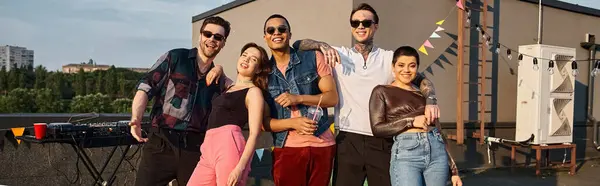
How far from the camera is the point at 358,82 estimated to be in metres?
3.05

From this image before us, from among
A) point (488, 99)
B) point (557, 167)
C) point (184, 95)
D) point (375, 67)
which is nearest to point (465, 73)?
point (488, 99)

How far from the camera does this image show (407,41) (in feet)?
24.7

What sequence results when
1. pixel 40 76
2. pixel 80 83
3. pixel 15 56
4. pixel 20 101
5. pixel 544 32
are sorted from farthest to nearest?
pixel 15 56 < pixel 40 76 < pixel 80 83 < pixel 20 101 < pixel 544 32

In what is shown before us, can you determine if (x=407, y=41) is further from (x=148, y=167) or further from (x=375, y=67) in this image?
(x=148, y=167)

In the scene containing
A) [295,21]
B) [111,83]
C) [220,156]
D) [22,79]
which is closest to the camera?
[220,156]

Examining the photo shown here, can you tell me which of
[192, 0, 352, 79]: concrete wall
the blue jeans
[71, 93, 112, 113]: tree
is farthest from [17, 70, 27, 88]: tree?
the blue jeans

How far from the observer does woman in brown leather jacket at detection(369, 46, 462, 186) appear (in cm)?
274

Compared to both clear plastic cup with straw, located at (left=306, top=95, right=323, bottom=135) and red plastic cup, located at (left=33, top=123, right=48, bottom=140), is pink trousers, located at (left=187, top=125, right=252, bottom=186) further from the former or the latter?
red plastic cup, located at (left=33, top=123, right=48, bottom=140)

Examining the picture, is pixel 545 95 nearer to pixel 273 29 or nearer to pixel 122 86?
pixel 273 29

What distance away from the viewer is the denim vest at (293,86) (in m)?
2.82

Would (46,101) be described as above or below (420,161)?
below

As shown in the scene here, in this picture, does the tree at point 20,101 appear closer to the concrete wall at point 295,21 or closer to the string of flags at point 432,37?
the concrete wall at point 295,21

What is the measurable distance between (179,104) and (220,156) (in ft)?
2.25

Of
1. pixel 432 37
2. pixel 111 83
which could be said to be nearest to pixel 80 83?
pixel 111 83
